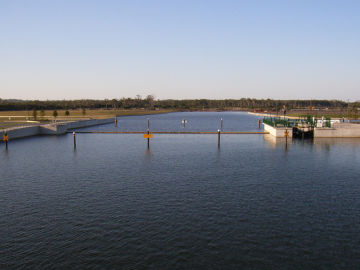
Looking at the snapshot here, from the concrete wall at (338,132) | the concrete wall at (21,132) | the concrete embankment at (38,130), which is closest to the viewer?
the concrete wall at (21,132)

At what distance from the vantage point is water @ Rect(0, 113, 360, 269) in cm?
1662

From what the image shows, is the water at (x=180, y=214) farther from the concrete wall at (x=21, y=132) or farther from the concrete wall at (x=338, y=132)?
the concrete wall at (x=338, y=132)

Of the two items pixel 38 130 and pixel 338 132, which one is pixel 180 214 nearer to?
pixel 338 132

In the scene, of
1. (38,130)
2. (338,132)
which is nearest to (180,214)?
(338,132)

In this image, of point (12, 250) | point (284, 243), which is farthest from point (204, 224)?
point (12, 250)

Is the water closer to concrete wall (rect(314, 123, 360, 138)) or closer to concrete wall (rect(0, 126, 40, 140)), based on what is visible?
concrete wall (rect(0, 126, 40, 140))

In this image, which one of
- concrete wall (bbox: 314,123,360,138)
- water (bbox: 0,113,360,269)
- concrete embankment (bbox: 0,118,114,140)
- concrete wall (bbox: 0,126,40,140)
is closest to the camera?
water (bbox: 0,113,360,269)

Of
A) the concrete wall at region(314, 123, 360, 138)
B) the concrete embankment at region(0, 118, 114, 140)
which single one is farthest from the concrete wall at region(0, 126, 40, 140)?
the concrete wall at region(314, 123, 360, 138)

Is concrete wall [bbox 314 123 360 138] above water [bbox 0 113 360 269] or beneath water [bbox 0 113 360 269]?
above

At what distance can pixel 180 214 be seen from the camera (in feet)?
73.9

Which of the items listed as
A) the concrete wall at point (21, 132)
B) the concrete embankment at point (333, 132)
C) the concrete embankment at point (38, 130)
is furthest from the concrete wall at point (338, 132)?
the concrete wall at point (21, 132)

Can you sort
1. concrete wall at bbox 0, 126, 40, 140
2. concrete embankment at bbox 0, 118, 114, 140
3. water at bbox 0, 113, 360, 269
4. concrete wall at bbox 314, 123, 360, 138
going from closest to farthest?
water at bbox 0, 113, 360, 269
concrete wall at bbox 0, 126, 40, 140
concrete embankment at bbox 0, 118, 114, 140
concrete wall at bbox 314, 123, 360, 138

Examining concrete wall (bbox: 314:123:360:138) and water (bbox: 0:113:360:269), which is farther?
concrete wall (bbox: 314:123:360:138)

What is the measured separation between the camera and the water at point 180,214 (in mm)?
16625
